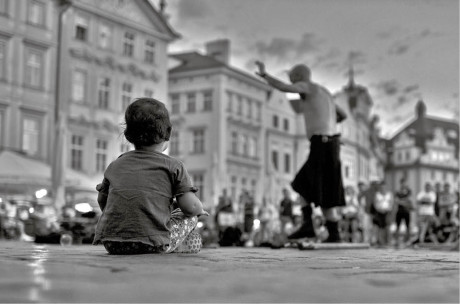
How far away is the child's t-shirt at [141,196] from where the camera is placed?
3.78 m

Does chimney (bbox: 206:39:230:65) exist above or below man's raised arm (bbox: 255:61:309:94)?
above

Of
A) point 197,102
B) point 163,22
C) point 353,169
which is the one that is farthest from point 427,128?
point 163,22

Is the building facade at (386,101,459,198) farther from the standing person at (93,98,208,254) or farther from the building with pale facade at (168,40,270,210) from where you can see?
the standing person at (93,98,208,254)

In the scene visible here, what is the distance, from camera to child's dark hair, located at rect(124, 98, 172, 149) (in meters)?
3.76

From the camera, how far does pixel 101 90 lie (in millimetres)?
29375

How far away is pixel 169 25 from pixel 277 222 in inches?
564

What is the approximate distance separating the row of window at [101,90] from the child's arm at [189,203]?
79.6ft

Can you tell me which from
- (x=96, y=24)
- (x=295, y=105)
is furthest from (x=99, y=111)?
(x=295, y=105)

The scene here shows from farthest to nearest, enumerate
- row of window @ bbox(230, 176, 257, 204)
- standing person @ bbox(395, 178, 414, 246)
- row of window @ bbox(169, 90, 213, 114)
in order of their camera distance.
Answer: row of window @ bbox(230, 176, 257, 204) < row of window @ bbox(169, 90, 213, 114) < standing person @ bbox(395, 178, 414, 246)

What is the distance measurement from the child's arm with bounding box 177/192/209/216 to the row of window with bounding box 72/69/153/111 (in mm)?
24254

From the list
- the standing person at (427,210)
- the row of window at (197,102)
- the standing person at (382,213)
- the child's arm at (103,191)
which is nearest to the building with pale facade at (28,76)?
the standing person at (382,213)

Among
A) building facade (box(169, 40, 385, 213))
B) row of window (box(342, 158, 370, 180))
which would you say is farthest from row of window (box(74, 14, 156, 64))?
row of window (box(342, 158, 370, 180))

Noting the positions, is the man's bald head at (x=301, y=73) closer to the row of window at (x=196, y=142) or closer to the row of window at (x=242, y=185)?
the row of window at (x=196, y=142)

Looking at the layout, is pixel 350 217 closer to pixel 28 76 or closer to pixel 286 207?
pixel 286 207
